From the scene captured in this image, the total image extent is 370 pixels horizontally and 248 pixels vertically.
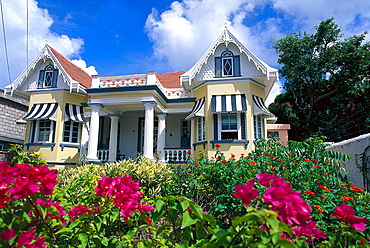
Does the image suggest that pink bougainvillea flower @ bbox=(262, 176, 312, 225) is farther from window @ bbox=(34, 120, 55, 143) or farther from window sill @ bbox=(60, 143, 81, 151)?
window @ bbox=(34, 120, 55, 143)

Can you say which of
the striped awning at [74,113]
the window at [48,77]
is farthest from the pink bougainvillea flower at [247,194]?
the window at [48,77]

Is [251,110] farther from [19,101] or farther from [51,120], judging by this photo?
[19,101]

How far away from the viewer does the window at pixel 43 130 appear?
13.3 metres

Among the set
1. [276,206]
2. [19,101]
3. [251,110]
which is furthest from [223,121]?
[19,101]

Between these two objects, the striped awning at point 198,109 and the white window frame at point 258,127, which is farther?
the white window frame at point 258,127

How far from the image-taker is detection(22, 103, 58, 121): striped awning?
42.3ft

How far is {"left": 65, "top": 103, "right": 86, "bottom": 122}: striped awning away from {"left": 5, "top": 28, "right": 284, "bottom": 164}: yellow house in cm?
5

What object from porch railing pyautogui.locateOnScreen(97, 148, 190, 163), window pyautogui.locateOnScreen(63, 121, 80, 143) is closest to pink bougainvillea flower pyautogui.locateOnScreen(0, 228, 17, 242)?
porch railing pyautogui.locateOnScreen(97, 148, 190, 163)

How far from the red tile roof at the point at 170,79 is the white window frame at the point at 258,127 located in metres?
6.03

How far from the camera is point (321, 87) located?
21000mm

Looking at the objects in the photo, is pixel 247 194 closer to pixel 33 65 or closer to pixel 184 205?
pixel 184 205

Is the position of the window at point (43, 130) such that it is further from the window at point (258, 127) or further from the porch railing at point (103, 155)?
the window at point (258, 127)

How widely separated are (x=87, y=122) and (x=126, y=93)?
12.2 ft

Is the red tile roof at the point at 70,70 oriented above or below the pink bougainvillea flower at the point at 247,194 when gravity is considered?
above
